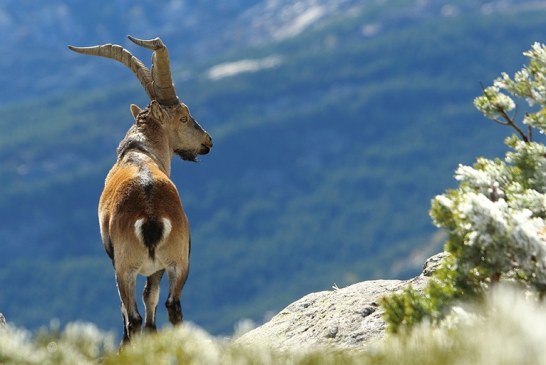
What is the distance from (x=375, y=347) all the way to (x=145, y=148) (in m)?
9.54

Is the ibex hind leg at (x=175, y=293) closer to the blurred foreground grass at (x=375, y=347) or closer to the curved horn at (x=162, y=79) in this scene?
the blurred foreground grass at (x=375, y=347)

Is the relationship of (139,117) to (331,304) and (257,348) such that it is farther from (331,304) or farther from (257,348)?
(257,348)

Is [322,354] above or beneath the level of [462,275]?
beneath

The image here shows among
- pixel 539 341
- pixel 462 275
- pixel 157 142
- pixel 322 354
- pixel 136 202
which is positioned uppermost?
pixel 157 142

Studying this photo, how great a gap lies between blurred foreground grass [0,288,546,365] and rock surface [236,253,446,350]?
11.6 ft

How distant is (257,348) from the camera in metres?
7.93

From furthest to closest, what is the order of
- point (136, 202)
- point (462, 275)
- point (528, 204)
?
point (136, 202) < point (528, 204) < point (462, 275)

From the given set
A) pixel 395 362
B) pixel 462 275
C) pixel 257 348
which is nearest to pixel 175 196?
pixel 462 275

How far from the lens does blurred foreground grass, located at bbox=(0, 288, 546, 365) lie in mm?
6578

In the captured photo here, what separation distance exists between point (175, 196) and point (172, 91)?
5331 mm

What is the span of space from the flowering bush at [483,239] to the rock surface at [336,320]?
199 centimetres

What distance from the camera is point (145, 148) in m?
16.9

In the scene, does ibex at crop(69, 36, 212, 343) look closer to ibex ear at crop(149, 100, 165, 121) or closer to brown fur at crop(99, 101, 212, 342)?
brown fur at crop(99, 101, 212, 342)

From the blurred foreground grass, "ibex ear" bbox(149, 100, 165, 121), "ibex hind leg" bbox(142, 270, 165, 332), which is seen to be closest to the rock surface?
"ibex hind leg" bbox(142, 270, 165, 332)
